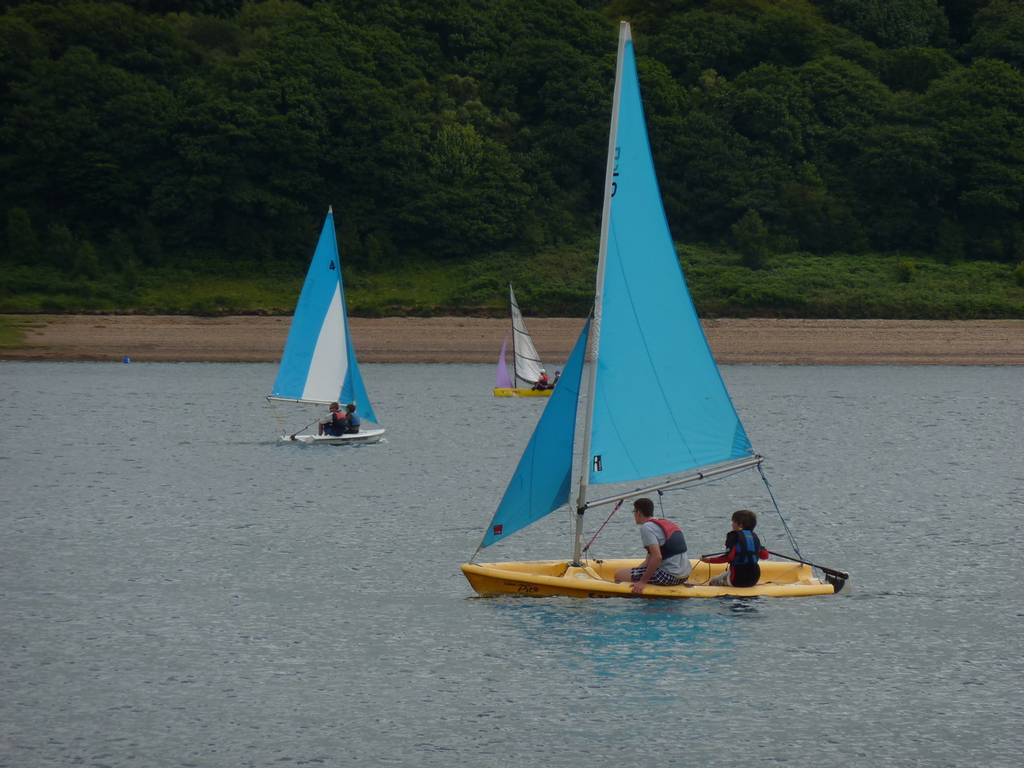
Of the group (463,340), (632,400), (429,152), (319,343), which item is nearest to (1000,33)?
(429,152)

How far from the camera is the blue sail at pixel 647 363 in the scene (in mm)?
23125

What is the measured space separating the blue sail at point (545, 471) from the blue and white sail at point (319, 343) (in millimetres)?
22369

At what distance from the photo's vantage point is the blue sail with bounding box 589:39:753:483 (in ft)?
75.9

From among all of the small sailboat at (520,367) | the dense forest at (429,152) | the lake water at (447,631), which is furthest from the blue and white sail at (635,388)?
the dense forest at (429,152)

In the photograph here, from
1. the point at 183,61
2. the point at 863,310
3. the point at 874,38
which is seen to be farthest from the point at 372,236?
the point at 874,38

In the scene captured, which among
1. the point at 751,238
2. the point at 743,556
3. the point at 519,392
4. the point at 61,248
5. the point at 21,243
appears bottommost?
the point at 519,392

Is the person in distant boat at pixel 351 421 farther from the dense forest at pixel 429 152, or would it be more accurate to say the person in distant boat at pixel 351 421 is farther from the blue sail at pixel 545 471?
the dense forest at pixel 429 152

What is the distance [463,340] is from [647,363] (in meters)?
60.7

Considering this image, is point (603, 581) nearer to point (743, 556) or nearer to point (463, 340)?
point (743, 556)

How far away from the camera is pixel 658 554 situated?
23.6 metres

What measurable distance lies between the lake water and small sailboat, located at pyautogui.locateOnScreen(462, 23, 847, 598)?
65.6 inches

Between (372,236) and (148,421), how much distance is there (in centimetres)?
3520

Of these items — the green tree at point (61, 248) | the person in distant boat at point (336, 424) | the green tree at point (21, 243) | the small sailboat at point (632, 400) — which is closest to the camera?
the small sailboat at point (632, 400)

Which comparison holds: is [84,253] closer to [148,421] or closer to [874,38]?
[148,421]
